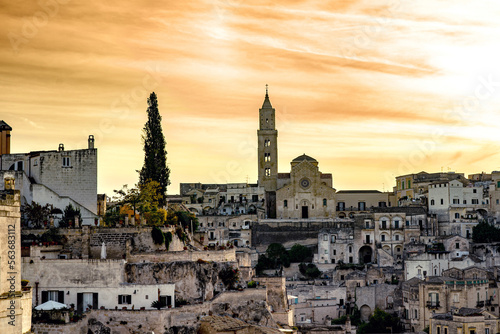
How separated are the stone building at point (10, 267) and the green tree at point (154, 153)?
34005 mm

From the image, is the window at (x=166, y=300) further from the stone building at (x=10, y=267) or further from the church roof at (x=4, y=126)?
the church roof at (x=4, y=126)

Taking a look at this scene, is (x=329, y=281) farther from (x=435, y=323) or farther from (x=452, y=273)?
(x=435, y=323)

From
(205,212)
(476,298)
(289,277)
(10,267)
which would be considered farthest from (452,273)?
(10,267)

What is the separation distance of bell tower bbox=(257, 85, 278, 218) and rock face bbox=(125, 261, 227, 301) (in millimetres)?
58990

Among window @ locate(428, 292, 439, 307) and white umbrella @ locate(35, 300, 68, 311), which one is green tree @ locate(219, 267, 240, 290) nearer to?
white umbrella @ locate(35, 300, 68, 311)

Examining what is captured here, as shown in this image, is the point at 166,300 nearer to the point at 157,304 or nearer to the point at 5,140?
the point at 157,304

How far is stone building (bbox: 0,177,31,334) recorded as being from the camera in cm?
3123

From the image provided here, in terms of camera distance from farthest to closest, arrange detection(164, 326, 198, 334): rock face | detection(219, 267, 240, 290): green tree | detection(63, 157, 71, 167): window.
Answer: detection(63, 157, 71, 167): window, detection(219, 267, 240, 290): green tree, detection(164, 326, 198, 334): rock face

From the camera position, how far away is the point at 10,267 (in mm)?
31906

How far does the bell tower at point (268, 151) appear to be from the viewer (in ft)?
363

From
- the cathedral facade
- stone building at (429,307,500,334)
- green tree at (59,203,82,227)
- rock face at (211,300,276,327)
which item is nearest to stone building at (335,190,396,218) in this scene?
the cathedral facade

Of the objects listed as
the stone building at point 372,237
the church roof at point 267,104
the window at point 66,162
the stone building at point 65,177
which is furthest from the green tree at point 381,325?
the church roof at point 267,104

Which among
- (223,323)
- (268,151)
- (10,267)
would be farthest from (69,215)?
(268,151)

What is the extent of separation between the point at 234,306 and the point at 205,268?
108 inches
